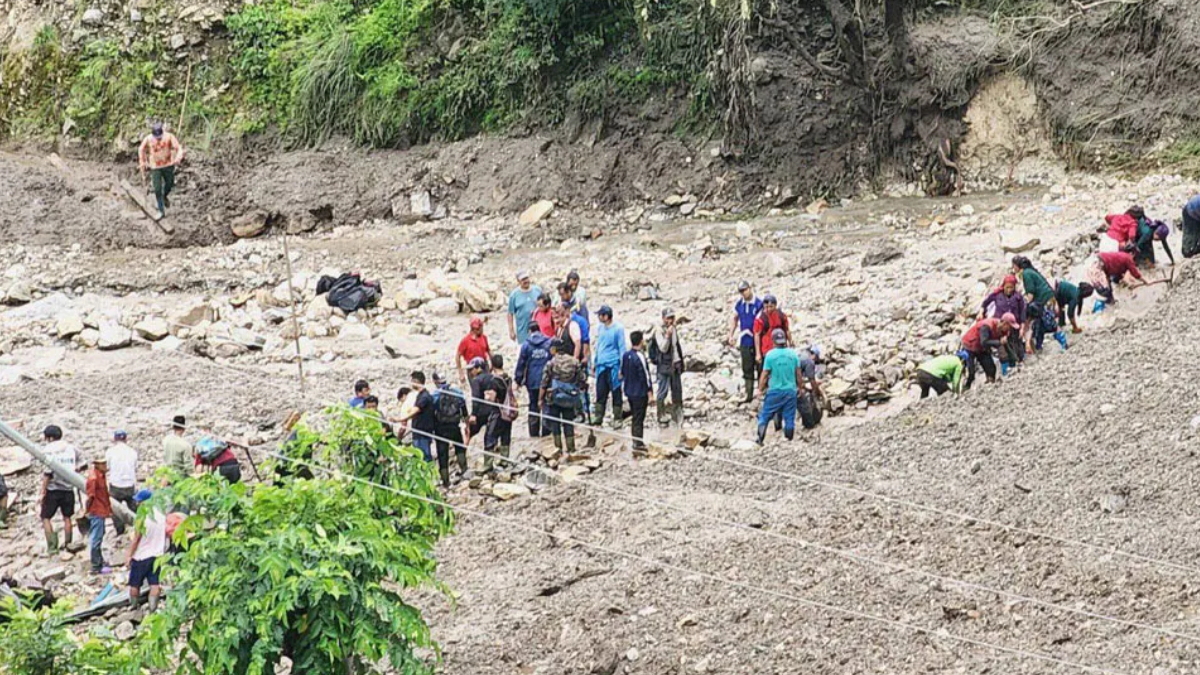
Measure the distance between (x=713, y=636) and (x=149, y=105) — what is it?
20.6 meters

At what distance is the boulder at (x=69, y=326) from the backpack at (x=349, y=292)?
2866 mm

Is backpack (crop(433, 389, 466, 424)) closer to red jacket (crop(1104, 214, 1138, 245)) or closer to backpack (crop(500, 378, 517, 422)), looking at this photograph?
backpack (crop(500, 378, 517, 422))

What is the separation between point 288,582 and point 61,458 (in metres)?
5.91

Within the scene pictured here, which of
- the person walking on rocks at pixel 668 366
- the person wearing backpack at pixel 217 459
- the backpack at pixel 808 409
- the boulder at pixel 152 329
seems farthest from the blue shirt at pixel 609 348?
the boulder at pixel 152 329

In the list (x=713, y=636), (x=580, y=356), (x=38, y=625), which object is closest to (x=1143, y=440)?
(x=713, y=636)

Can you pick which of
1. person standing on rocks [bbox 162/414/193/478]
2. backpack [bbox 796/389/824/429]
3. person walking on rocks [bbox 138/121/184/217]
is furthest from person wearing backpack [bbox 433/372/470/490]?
person walking on rocks [bbox 138/121/184/217]

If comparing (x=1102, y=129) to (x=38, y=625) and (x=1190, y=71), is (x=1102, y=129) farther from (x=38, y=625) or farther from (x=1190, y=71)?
(x=38, y=625)

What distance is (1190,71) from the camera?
2409 centimetres

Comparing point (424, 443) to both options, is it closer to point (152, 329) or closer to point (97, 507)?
point (97, 507)

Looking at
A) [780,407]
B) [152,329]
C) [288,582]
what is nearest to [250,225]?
[152,329]

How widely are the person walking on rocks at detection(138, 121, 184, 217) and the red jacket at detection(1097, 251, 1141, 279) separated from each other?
14467 millimetres

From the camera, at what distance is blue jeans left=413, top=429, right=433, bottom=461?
1420 centimetres

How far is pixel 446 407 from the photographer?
1427cm

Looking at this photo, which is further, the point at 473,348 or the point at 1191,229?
the point at 1191,229
